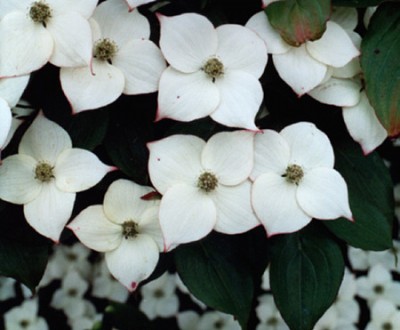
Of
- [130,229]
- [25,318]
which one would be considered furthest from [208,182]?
[25,318]

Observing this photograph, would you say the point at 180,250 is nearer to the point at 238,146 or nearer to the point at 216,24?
the point at 238,146

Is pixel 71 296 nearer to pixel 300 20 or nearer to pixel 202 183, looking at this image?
pixel 202 183

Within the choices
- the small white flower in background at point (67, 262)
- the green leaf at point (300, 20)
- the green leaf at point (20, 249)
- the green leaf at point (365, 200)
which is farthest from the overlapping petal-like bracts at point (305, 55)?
the small white flower in background at point (67, 262)

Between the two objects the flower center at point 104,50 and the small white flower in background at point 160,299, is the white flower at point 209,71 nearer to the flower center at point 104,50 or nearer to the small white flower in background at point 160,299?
the flower center at point 104,50

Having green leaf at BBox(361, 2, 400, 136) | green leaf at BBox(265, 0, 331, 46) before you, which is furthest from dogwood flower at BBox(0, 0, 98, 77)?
green leaf at BBox(361, 2, 400, 136)

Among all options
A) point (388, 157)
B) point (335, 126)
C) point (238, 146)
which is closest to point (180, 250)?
point (238, 146)

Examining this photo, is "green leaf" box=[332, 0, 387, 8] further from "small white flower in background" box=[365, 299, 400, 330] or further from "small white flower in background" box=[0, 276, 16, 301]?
"small white flower in background" box=[0, 276, 16, 301]
